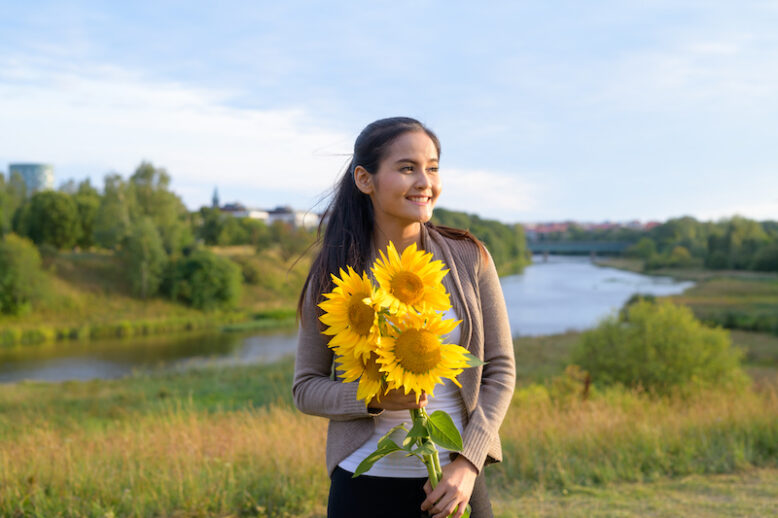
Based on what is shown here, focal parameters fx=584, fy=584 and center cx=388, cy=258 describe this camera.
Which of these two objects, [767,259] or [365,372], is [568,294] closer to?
[767,259]

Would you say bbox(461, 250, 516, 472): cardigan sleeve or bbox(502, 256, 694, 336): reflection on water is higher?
bbox(461, 250, 516, 472): cardigan sleeve

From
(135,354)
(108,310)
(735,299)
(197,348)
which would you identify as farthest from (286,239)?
(735,299)

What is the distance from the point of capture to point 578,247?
75.8m

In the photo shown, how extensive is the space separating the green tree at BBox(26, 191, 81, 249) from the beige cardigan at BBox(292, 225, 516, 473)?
51900 millimetres

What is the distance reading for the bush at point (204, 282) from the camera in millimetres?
42062

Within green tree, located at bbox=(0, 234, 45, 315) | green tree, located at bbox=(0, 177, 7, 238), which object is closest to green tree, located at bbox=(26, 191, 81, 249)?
green tree, located at bbox=(0, 177, 7, 238)

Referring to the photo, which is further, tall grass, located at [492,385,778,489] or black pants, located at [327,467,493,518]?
tall grass, located at [492,385,778,489]

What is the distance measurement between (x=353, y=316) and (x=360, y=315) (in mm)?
25

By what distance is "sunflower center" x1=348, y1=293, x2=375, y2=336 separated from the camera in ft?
4.24

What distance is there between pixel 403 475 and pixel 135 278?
145ft

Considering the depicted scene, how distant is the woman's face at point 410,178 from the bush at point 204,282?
139ft

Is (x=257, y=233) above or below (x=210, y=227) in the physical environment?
below

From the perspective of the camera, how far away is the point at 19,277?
119 ft

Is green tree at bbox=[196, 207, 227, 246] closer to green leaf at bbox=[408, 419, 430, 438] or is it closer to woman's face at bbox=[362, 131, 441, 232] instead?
woman's face at bbox=[362, 131, 441, 232]
